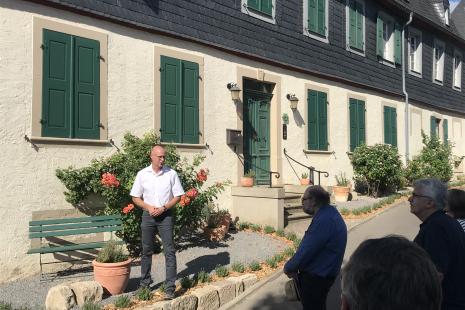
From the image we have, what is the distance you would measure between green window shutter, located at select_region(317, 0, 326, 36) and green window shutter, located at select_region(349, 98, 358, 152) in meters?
2.30

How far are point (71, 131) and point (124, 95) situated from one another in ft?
3.87

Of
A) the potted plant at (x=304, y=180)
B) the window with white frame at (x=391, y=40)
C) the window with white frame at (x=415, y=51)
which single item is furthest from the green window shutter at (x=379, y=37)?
the potted plant at (x=304, y=180)

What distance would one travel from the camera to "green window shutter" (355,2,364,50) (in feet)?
46.9

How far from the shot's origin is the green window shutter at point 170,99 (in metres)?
8.34

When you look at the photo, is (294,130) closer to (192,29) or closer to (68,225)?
(192,29)

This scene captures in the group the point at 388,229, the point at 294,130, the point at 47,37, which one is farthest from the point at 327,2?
the point at 47,37

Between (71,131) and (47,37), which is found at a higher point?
(47,37)

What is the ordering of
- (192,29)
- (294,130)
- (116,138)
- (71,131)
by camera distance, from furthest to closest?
(294,130), (192,29), (116,138), (71,131)

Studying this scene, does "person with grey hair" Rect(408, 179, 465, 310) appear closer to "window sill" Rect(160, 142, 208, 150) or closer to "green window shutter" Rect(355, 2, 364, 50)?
"window sill" Rect(160, 142, 208, 150)

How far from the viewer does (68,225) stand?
21.3 feet

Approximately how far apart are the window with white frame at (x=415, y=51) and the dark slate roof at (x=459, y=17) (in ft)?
28.9

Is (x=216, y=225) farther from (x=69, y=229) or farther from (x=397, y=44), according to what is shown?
(x=397, y=44)

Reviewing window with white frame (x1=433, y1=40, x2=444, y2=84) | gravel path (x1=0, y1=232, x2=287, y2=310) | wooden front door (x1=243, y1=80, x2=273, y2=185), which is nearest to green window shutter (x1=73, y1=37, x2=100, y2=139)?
gravel path (x1=0, y1=232, x2=287, y2=310)

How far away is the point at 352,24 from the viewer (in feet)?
46.1
